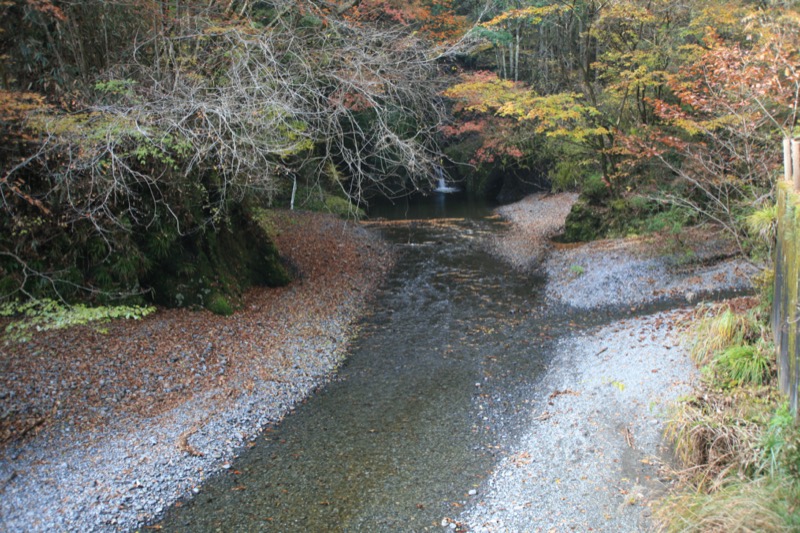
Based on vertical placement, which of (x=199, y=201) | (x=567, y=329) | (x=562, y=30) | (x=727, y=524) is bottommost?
(x=567, y=329)

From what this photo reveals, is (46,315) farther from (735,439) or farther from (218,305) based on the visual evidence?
(735,439)

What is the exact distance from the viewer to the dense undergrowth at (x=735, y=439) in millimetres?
3971

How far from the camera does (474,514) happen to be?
5.28 m

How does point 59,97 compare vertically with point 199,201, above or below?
above

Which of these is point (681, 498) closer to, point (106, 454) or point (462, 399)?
point (462, 399)

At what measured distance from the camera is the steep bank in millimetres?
5402

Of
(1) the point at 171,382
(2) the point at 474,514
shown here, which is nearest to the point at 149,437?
(1) the point at 171,382

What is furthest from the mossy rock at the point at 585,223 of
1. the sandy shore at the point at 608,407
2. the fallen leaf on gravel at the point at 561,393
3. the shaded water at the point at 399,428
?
the fallen leaf on gravel at the point at 561,393

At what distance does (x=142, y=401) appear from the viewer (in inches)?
278

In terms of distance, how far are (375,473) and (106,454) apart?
2.96 metres

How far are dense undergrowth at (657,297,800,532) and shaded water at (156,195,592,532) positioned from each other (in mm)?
1985

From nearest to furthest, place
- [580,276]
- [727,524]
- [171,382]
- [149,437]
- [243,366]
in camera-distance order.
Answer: [727,524] < [149,437] < [171,382] < [243,366] < [580,276]

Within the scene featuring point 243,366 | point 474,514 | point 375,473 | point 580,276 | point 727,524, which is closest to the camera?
point 727,524

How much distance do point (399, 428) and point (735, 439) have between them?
366cm
